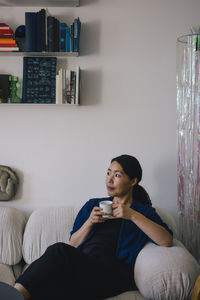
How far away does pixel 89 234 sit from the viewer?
211 cm

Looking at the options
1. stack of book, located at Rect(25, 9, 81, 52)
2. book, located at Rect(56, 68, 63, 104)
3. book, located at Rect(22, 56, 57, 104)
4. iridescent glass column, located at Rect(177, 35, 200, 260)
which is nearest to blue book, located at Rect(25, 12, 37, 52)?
stack of book, located at Rect(25, 9, 81, 52)

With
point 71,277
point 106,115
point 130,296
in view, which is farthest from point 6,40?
point 130,296

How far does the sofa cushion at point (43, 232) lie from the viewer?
2.29 meters

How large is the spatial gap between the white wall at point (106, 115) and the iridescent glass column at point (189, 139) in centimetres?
26

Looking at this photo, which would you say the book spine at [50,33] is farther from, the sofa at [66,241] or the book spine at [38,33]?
the sofa at [66,241]

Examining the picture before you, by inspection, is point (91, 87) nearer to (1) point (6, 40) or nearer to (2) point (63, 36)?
(2) point (63, 36)

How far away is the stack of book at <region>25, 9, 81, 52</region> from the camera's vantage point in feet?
8.07

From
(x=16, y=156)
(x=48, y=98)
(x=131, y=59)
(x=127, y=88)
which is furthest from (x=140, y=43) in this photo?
(x=16, y=156)

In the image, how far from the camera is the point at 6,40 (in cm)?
251

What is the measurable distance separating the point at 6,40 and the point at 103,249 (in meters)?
1.60

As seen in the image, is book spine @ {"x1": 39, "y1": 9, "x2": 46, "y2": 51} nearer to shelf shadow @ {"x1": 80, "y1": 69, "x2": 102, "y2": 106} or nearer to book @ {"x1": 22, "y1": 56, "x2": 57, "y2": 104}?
book @ {"x1": 22, "y1": 56, "x2": 57, "y2": 104}

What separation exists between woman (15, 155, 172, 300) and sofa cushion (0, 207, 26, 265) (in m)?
0.41

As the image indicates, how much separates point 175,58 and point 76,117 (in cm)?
87

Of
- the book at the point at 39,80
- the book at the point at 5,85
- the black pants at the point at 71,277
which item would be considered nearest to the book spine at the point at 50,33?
the book at the point at 39,80
